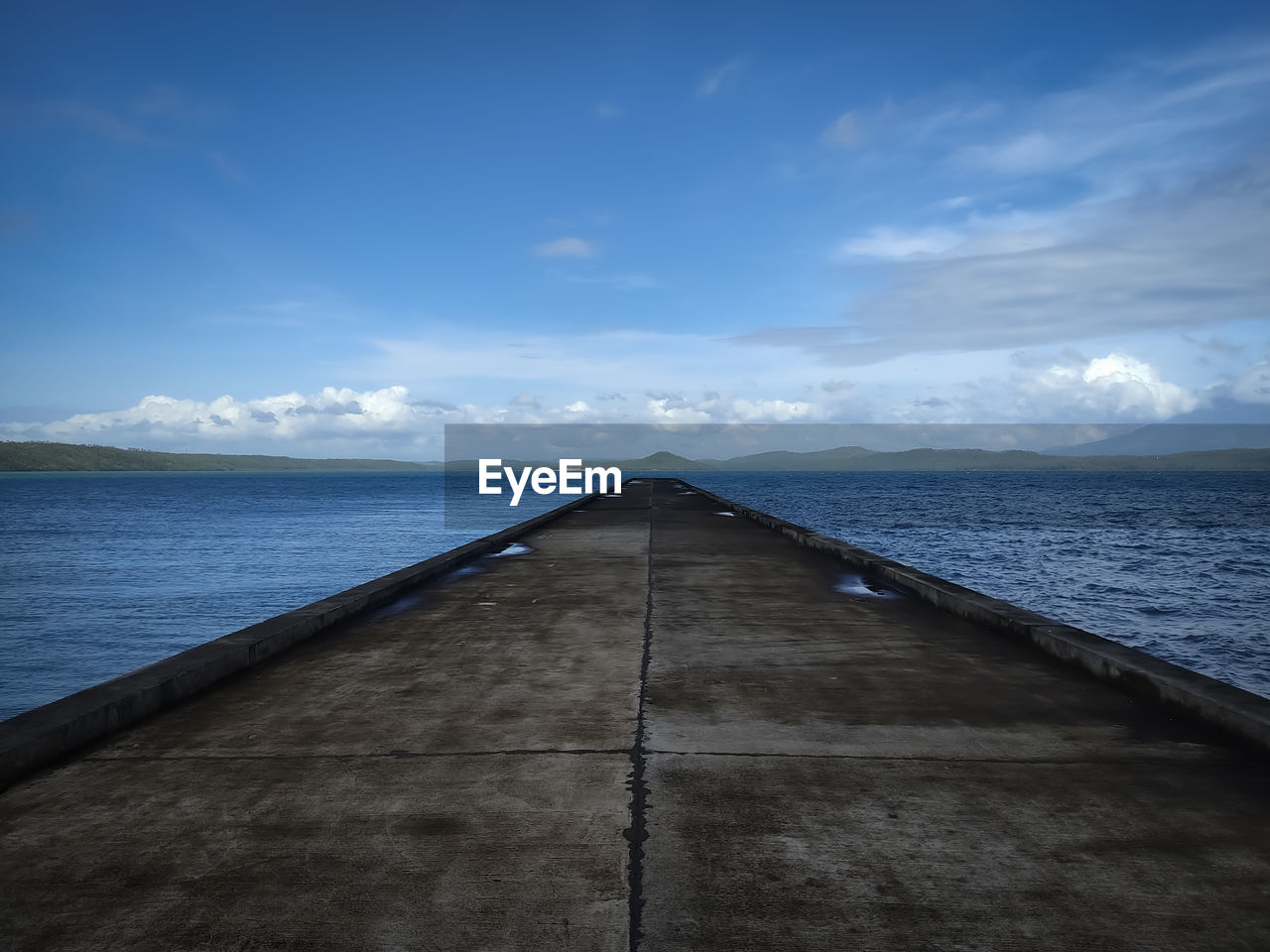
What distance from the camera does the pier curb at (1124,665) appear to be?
15.7 ft

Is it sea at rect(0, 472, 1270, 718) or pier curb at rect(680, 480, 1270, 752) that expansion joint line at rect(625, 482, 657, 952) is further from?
sea at rect(0, 472, 1270, 718)

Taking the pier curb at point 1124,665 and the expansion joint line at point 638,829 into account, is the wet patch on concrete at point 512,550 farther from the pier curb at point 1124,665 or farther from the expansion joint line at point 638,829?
the expansion joint line at point 638,829

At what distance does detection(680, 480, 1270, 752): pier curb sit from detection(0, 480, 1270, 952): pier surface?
6.8 inches

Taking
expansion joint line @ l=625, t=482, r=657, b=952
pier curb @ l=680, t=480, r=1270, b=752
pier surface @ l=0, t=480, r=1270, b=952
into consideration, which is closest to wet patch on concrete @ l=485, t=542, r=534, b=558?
pier curb @ l=680, t=480, r=1270, b=752

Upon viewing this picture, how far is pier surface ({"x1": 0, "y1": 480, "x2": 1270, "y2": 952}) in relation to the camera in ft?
9.42

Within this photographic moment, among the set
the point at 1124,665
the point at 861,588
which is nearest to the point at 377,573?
the point at 861,588

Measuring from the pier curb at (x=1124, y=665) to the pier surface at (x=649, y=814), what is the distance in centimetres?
17

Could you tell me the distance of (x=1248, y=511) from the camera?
59.7 m

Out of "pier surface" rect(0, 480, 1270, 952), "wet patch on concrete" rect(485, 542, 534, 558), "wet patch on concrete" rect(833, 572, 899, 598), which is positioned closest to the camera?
"pier surface" rect(0, 480, 1270, 952)

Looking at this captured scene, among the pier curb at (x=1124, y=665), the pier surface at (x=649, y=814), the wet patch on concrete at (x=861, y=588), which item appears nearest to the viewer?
the pier surface at (x=649, y=814)

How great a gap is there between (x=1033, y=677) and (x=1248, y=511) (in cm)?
6873

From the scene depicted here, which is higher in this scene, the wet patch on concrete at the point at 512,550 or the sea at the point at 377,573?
the wet patch on concrete at the point at 512,550

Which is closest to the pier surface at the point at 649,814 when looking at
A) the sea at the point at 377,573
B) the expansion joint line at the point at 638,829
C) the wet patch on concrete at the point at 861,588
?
the expansion joint line at the point at 638,829

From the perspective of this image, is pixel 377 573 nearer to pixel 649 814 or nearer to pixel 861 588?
pixel 861 588
